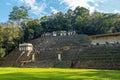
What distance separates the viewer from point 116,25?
212 ft

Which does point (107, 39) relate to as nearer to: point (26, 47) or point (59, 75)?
point (26, 47)

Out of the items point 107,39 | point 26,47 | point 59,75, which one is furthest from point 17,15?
point 59,75

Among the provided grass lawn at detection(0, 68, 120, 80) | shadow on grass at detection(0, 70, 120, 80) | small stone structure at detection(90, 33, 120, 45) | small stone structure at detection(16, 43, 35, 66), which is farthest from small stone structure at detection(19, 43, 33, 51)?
shadow on grass at detection(0, 70, 120, 80)

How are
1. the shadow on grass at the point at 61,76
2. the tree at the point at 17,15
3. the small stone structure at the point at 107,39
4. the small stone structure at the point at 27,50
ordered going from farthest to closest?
1. the tree at the point at 17,15
2. the small stone structure at the point at 27,50
3. the small stone structure at the point at 107,39
4. the shadow on grass at the point at 61,76

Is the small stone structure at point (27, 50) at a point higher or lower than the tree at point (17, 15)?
lower

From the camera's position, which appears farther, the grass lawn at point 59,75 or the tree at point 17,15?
the tree at point 17,15

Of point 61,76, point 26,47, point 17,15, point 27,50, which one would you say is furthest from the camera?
point 17,15

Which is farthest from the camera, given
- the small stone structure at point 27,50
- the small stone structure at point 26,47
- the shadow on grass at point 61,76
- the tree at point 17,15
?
the tree at point 17,15

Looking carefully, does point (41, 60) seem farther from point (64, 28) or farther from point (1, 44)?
point (64, 28)

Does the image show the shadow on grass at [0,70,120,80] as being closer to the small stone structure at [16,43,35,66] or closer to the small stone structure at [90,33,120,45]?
the small stone structure at [90,33,120,45]

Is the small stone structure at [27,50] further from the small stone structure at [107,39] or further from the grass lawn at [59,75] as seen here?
the grass lawn at [59,75]

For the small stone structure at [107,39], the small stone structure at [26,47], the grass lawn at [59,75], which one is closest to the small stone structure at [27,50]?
the small stone structure at [26,47]

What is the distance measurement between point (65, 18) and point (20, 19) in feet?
40.6

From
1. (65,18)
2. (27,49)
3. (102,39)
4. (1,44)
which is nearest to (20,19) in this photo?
(65,18)
